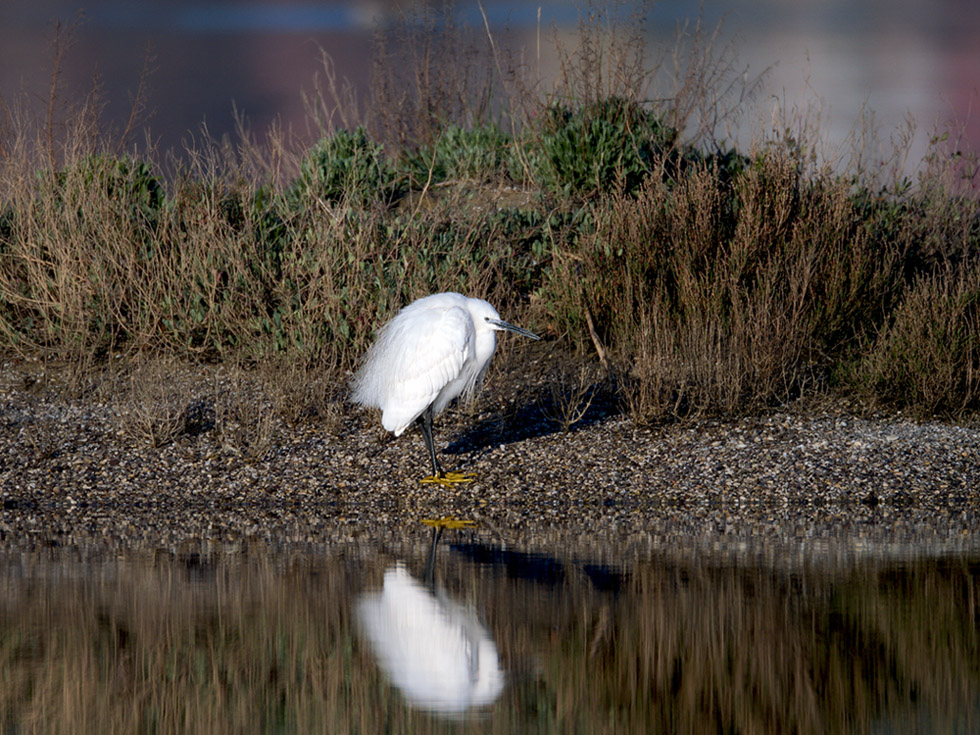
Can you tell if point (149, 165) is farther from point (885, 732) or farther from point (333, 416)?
point (885, 732)

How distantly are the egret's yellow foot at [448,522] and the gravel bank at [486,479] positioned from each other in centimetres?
11

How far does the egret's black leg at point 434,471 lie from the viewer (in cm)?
938

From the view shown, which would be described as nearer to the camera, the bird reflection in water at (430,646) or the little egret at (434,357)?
the bird reflection in water at (430,646)

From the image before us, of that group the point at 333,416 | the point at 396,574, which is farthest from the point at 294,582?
the point at 333,416

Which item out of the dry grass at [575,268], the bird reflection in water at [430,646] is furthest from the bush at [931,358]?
the bird reflection in water at [430,646]

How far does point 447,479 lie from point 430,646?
3.94m

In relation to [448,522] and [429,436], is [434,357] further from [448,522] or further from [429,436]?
[448,522]

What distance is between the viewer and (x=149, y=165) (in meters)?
13.7

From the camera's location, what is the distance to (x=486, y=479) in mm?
9531

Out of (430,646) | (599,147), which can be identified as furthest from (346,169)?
(430,646)

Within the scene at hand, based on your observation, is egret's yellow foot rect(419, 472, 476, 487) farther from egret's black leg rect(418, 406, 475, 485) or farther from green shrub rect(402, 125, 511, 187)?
green shrub rect(402, 125, 511, 187)

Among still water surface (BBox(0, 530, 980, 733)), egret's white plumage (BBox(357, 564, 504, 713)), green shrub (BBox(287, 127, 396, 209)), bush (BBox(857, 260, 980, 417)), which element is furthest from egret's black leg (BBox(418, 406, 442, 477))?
green shrub (BBox(287, 127, 396, 209))

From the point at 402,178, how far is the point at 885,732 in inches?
448

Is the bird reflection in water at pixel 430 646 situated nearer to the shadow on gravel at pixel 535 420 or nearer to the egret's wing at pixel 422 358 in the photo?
the egret's wing at pixel 422 358
